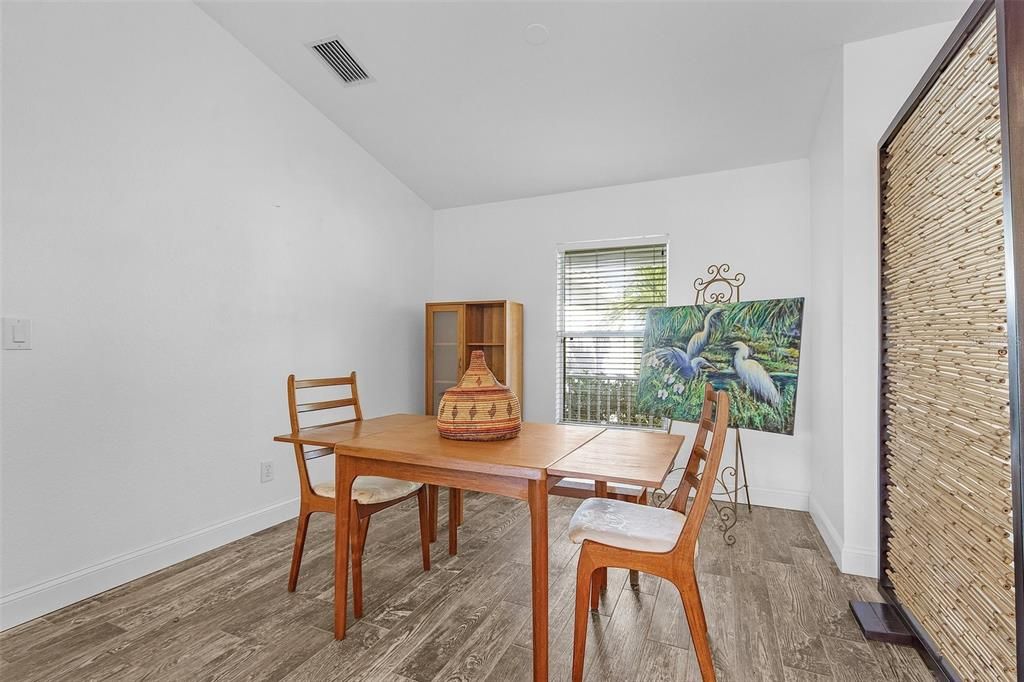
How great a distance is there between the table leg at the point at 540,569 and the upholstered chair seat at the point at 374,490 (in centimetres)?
71

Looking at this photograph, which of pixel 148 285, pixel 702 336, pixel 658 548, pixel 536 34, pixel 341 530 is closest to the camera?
pixel 658 548

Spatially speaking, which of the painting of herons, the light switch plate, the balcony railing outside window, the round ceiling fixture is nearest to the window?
the balcony railing outside window

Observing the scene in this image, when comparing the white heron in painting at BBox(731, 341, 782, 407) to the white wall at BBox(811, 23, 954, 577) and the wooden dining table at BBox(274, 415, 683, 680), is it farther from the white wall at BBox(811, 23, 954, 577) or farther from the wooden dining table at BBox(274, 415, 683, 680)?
the wooden dining table at BBox(274, 415, 683, 680)

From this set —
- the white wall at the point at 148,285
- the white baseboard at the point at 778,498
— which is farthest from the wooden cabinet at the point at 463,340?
the white baseboard at the point at 778,498

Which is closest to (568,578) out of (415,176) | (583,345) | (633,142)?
(583,345)

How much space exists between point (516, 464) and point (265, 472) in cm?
229

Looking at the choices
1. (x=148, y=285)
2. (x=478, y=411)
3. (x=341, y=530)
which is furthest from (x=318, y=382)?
(x=148, y=285)

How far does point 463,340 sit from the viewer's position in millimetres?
4273

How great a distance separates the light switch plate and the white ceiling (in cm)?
195

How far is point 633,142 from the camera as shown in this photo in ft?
11.4

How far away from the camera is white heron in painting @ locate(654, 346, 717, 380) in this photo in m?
3.13

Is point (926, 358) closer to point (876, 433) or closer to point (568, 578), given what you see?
point (876, 433)

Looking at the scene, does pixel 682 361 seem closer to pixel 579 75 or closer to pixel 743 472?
pixel 743 472

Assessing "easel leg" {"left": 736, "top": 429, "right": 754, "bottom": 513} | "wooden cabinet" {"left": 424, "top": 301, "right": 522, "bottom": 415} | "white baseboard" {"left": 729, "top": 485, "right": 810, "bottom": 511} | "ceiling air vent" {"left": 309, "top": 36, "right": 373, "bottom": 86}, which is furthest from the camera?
"wooden cabinet" {"left": 424, "top": 301, "right": 522, "bottom": 415}
